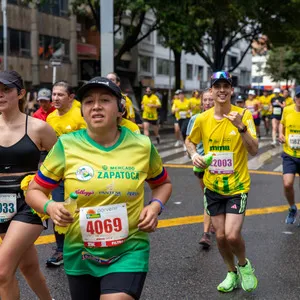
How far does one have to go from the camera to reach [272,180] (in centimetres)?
1184

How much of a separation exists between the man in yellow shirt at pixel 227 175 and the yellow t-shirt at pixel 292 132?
9.07 feet

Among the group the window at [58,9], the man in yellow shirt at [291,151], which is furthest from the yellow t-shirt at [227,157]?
the window at [58,9]

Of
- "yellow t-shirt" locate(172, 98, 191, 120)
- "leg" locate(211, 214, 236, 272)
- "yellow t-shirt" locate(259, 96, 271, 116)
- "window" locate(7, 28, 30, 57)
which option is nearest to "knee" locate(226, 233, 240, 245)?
"leg" locate(211, 214, 236, 272)

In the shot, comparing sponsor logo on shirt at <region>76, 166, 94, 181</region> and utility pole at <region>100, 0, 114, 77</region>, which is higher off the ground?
utility pole at <region>100, 0, 114, 77</region>

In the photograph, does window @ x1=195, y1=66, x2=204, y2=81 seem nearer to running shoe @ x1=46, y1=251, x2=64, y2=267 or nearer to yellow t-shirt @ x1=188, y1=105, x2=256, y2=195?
running shoe @ x1=46, y1=251, x2=64, y2=267

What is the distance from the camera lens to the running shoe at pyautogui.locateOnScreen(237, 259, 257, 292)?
495 cm

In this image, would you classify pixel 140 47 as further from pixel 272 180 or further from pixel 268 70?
pixel 272 180

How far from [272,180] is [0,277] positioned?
8.92 metres

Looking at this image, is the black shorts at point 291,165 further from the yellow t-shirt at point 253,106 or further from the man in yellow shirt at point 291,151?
the yellow t-shirt at point 253,106

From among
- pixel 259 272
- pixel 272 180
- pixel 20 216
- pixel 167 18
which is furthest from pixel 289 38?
pixel 20 216

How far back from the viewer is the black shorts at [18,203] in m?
3.93

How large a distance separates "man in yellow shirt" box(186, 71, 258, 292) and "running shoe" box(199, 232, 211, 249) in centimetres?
134

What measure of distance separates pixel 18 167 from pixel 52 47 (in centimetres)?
3384

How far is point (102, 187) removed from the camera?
10.1ft
